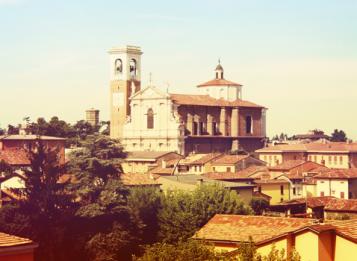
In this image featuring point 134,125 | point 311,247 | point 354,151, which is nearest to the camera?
point 311,247

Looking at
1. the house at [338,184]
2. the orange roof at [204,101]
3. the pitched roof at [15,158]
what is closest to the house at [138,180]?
the pitched roof at [15,158]

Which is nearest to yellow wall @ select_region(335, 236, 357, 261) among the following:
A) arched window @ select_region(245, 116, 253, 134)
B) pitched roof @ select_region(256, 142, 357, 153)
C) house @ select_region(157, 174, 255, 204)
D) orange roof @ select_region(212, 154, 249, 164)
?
house @ select_region(157, 174, 255, 204)

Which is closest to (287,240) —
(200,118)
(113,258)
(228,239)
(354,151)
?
(228,239)

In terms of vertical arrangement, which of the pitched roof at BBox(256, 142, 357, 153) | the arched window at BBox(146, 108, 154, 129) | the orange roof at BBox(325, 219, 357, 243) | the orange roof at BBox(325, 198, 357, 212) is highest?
the arched window at BBox(146, 108, 154, 129)

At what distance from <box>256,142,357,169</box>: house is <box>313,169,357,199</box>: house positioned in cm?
2645

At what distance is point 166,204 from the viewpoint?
37.1 metres

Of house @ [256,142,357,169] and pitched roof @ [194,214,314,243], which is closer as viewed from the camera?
pitched roof @ [194,214,314,243]

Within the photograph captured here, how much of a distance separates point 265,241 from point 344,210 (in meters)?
21.7

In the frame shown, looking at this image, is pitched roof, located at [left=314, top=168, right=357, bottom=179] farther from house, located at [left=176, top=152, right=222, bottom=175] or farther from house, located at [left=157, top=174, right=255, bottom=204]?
house, located at [left=176, top=152, right=222, bottom=175]

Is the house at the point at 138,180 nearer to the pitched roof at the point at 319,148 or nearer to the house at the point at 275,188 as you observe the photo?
the house at the point at 275,188

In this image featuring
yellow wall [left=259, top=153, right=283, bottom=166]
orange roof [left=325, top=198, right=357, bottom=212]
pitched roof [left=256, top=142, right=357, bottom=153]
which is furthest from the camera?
yellow wall [left=259, top=153, right=283, bottom=166]

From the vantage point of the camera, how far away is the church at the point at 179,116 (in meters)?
88.2

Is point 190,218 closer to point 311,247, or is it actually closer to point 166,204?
point 166,204

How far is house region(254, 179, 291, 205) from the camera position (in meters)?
54.9
